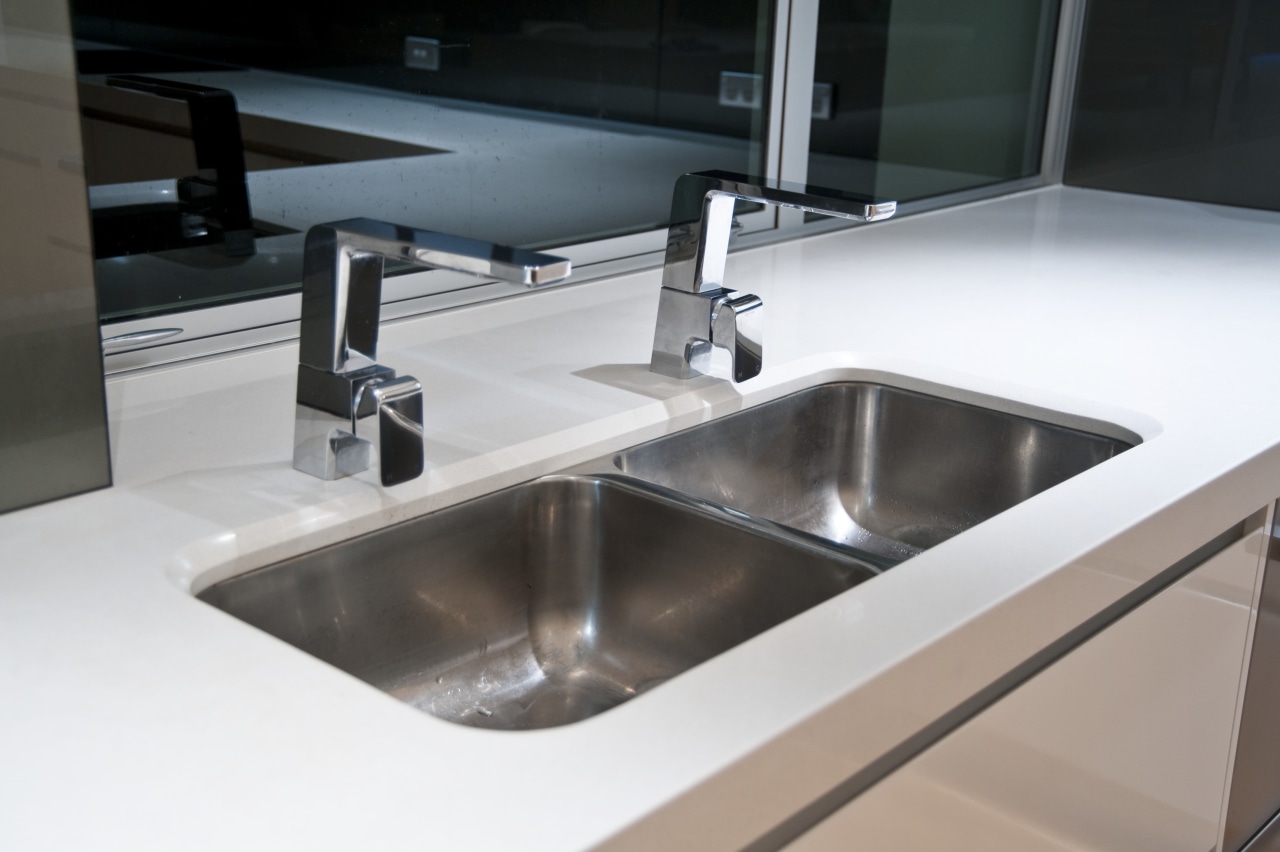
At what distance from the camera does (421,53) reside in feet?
4.58

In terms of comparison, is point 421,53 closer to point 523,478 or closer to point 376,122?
point 376,122

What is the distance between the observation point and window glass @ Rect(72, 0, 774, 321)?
118 cm

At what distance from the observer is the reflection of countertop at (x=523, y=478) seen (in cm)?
60

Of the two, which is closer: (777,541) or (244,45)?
(777,541)

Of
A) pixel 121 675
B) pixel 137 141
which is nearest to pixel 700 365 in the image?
pixel 137 141

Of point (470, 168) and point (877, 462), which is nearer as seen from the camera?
point (877, 462)

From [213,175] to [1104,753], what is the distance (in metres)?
0.96

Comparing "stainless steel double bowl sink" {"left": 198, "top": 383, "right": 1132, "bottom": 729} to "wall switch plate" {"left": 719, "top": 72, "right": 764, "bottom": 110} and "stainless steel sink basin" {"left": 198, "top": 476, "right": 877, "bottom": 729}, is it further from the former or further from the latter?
"wall switch plate" {"left": 719, "top": 72, "right": 764, "bottom": 110}

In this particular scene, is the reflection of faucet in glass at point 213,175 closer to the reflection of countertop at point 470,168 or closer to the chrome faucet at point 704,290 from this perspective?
the reflection of countertop at point 470,168

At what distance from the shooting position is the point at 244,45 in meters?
1.24

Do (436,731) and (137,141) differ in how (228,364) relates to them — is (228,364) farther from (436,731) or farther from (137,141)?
(436,731)

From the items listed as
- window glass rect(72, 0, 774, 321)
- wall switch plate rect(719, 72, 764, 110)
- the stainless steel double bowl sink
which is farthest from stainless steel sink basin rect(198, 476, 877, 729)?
wall switch plate rect(719, 72, 764, 110)

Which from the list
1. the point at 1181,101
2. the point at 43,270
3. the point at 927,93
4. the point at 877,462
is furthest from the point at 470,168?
the point at 1181,101

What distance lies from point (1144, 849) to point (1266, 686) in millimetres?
287
